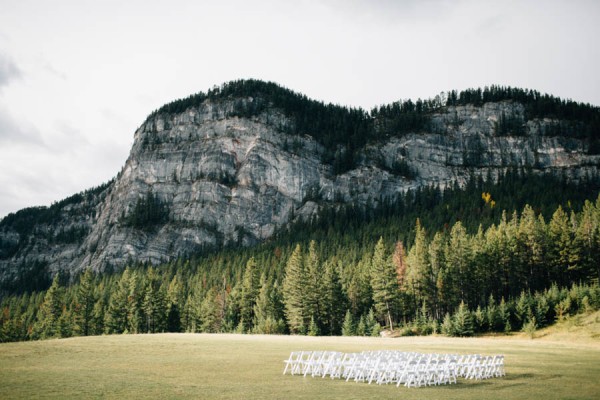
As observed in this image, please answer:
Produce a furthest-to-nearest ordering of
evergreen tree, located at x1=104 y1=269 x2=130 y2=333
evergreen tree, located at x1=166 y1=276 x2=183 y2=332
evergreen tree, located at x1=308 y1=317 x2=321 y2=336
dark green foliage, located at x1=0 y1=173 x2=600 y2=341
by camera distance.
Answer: evergreen tree, located at x1=166 y1=276 x2=183 y2=332 < evergreen tree, located at x1=104 y1=269 x2=130 y2=333 < evergreen tree, located at x1=308 y1=317 x2=321 y2=336 < dark green foliage, located at x1=0 y1=173 x2=600 y2=341

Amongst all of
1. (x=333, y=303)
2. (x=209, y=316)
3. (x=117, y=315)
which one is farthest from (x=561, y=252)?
(x=117, y=315)

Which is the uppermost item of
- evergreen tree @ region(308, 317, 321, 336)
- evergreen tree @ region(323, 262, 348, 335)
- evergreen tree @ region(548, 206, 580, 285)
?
evergreen tree @ region(548, 206, 580, 285)

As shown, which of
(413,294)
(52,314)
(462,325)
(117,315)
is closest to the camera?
(462,325)

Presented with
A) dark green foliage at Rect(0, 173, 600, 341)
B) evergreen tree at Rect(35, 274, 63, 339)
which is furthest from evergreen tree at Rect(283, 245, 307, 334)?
evergreen tree at Rect(35, 274, 63, 339)

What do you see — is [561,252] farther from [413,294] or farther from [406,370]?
[406,370]

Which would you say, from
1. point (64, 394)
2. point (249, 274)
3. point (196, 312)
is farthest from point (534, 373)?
point (196, 312)

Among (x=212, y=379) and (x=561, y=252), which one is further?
(x=561, y=252)

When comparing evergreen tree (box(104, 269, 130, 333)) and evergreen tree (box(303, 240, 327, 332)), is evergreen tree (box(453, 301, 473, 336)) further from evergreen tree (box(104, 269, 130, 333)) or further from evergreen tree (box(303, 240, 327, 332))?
evergreen tree (box(104, 269, 130, 333))

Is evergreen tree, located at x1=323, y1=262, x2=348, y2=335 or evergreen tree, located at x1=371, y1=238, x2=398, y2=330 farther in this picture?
evergreen tree, located at x1=323, y1=262, x2=348, y2=335

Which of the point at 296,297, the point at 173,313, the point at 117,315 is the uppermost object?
the point at 296,297

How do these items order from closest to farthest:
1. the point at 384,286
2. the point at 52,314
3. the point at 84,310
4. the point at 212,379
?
the point at 212,379, the point at 384,286, the point at 84,310, the point at 52,314

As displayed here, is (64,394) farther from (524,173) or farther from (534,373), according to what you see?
(524,173)

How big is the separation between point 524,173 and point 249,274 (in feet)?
474

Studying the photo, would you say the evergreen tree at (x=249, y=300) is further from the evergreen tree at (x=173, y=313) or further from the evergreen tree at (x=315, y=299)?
the evergreen tree at (x=315, y=299)
